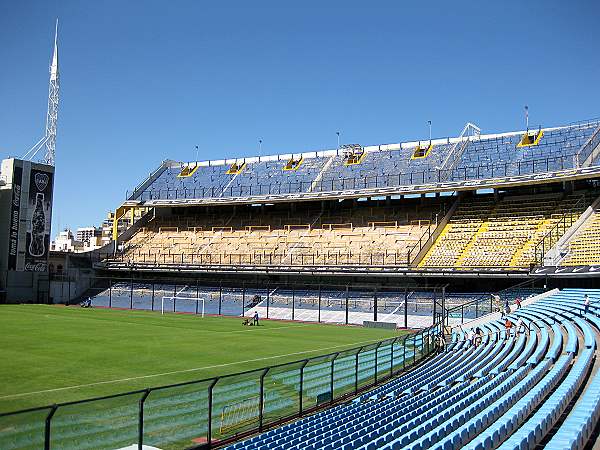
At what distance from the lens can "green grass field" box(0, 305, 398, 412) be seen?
58.6 ft

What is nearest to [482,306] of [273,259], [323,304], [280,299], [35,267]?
[323,304]

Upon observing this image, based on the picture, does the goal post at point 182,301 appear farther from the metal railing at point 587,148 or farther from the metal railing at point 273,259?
the metal railing at point 587,148

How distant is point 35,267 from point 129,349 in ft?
121

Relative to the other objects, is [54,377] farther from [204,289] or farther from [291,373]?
[204,289]

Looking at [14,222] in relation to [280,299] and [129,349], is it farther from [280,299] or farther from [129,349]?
[129,349]

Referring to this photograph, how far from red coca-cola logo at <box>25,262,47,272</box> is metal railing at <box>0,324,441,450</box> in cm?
4929

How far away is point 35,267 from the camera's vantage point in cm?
5822

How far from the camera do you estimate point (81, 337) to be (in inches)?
1187

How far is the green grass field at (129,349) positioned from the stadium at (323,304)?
6.8 inches

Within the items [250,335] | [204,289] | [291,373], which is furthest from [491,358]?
[204,289]

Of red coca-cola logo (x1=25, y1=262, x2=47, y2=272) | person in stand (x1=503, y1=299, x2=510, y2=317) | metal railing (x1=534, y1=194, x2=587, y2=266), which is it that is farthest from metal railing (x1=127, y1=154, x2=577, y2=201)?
person in stand (x1=503, y1=299, x2=510, y2=317)

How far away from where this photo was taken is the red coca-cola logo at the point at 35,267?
57.6 meters

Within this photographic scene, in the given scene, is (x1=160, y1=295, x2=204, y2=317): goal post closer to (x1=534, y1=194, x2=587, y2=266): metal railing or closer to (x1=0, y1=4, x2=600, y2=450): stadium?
(x1=0, y1=4, x2=600, y2=450): stadium

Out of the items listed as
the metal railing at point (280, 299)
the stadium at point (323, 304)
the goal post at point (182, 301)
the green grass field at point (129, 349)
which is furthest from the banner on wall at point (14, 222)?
the goal post at point (182, 301)
